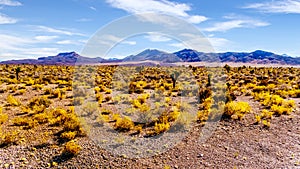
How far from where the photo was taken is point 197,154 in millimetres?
11180

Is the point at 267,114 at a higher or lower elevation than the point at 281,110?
lower

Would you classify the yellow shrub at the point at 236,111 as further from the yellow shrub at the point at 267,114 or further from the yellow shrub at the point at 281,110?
the yellow shrub at the point at 281,110

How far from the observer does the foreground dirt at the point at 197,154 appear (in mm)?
10391

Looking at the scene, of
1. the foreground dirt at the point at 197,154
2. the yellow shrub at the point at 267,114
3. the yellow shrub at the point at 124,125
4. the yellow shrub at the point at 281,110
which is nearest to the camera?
the foreground dirt at the point at 197,154

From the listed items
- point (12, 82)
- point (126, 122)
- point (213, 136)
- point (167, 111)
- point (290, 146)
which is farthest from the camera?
point (12, 82)

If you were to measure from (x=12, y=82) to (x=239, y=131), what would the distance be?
23.5 m

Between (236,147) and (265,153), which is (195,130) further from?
(265,153)

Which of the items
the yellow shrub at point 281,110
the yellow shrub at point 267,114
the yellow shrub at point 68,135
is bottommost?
the yellow shrub at point 68,135

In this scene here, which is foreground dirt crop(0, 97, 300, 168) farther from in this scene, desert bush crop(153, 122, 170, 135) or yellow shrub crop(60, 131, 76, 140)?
desert bush crop(153, 122, 170, 135)

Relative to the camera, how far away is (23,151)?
1109 cm

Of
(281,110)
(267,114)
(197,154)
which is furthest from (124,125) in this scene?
(281,110)

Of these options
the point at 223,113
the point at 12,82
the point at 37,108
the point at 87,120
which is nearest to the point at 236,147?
the point at 223,113

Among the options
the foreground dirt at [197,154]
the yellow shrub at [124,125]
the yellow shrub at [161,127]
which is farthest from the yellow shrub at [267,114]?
the yellow shrub at [124,125]

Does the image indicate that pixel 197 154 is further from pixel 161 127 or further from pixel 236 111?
pixel 236 111
